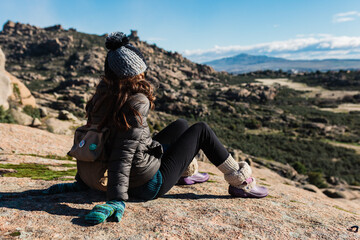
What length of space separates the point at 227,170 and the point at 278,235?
1.18 meters

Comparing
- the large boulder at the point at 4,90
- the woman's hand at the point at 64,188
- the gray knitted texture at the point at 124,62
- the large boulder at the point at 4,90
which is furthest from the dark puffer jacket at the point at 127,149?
the large boulder at the point at 4,90

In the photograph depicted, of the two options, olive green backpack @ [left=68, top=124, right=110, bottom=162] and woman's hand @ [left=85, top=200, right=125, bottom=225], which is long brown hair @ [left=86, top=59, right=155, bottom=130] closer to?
olive green backpack @ [left=68, top=124, right=110, bottom=162]

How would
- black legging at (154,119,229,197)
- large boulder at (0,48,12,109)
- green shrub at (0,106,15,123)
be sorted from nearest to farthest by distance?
black legging at (154,119,229,197)
green shrub at (0,106,15,123)
large boulder at (0,48,12,109)

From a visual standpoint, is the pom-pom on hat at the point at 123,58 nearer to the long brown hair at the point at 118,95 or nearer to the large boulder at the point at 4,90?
the long brown hair at the point at 118,95

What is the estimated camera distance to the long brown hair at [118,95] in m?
2.88

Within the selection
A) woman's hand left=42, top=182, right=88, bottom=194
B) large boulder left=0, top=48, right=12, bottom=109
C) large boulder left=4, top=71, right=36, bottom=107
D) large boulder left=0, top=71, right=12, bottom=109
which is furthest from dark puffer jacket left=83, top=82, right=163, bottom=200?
large boulder left=4, top=71, right=36, bottom=107

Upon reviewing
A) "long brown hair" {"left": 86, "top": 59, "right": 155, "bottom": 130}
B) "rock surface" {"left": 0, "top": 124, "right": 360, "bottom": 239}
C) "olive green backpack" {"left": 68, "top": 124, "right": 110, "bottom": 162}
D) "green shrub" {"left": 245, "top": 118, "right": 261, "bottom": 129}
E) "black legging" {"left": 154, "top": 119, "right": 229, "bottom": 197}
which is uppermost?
"long brown hair" {"left": 86, "top": 59, "right": 155, "bottom": 130}

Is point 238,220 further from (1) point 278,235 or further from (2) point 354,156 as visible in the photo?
(2) point 354,156

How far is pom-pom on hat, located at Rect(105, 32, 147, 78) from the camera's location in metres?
2.96

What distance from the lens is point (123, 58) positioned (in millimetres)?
2951

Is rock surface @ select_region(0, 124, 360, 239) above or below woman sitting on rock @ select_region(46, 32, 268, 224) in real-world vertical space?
below

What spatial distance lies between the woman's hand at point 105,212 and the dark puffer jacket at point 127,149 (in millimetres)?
86

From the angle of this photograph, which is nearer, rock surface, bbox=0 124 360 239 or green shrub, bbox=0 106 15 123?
rock surface, bbox=0 124 360 239

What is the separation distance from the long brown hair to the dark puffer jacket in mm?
48
